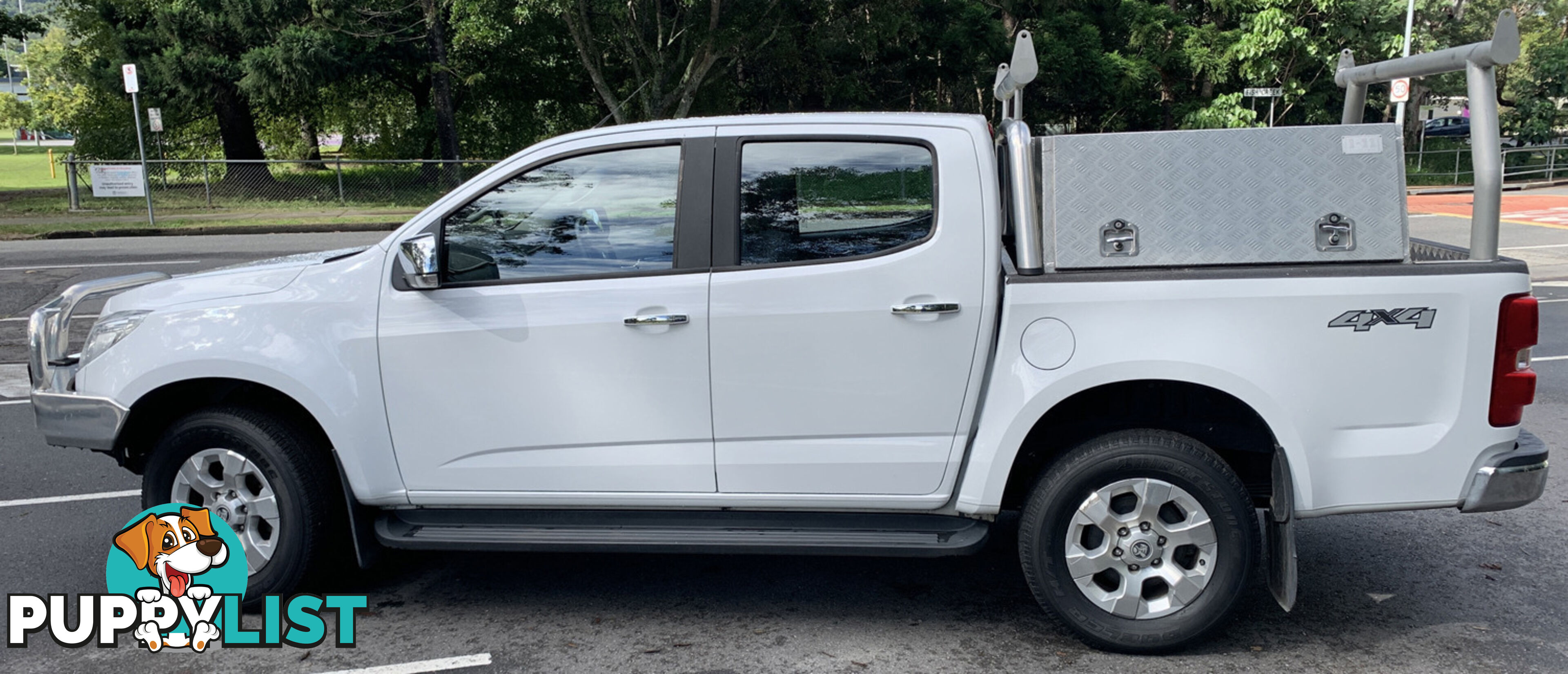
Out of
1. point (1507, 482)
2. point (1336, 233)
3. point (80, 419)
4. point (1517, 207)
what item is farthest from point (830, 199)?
point (1517, 207)

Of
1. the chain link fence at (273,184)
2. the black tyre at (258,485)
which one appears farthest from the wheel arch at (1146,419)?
the chain link fence at (273,184)

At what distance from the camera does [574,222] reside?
14.1ft

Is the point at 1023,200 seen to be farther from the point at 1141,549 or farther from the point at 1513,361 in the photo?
the point at 1513,361

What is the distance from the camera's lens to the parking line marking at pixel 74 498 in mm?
5930

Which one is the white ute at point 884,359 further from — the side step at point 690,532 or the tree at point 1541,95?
the tree at point 1541,95

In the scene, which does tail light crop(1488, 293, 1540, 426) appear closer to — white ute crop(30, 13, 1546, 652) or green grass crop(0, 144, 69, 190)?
white ute crop(30, 13, 1546, 652)

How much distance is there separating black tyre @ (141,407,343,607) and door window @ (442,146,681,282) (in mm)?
904

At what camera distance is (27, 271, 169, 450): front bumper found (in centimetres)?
443

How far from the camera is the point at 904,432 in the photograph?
4078 mm

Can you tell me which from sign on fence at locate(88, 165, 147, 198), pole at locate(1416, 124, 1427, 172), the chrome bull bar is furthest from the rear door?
pole at locate(1416, 124, 1427, 172)

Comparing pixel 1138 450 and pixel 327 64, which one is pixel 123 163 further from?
pixel 1138 450

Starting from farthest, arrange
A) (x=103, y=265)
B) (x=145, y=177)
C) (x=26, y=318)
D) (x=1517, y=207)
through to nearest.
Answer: (x=1517, y=207) < (x=145, y=177) < (x=103, y=265) < (x=26, y=318)

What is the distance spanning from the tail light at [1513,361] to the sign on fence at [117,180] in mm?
25205

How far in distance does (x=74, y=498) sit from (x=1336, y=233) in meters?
5.93
